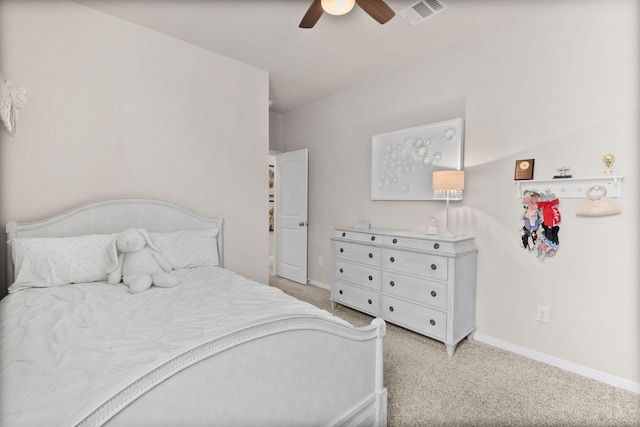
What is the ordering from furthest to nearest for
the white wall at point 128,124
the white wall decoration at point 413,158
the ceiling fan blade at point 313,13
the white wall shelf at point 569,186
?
the white wall decoration at point 413,158 → the white wall at point 128,124 → the white wall shelf at point 569,186 → the ceiling fan blade at point 313,13

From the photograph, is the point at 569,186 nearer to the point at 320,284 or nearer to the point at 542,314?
the point at 542,314

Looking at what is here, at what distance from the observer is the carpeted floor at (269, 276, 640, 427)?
5.68 ft

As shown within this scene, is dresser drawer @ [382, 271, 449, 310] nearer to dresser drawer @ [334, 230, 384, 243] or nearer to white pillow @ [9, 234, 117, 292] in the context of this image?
dresser drawer @ [334, 230, 384, 243]

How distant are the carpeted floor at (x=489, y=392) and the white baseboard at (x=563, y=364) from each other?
4 centimetres

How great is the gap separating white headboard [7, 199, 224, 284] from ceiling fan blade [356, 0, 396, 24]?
213cm

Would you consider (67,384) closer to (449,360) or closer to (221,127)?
(449,360)

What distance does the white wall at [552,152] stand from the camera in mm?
2024

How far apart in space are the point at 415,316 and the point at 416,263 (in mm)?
454

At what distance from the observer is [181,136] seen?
2857 millimetres

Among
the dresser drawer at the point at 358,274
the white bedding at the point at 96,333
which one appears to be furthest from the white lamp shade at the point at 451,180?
the white bedding at the point at 96,333

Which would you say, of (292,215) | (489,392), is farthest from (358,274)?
(292,215)

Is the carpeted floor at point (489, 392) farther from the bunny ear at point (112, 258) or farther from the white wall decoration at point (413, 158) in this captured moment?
the bunny ear at point (112, 258)

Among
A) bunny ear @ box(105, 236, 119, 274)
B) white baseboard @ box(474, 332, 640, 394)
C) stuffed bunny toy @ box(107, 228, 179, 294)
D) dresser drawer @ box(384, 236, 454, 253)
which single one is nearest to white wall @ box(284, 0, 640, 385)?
white baseboard @ box(474, 332, 640, 394)

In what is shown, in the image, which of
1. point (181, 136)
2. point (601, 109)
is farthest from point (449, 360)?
point (181, 136)
